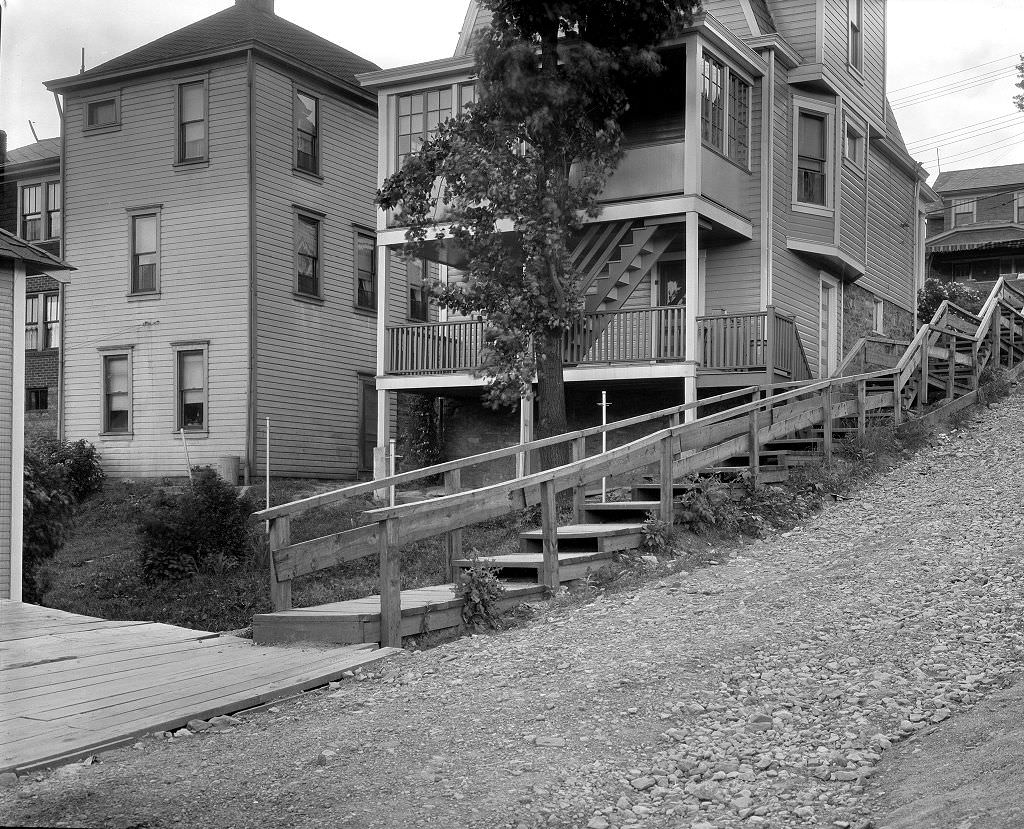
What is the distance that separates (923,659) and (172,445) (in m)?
19.1

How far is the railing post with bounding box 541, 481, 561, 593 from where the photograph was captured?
388 inches

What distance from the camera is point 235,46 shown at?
74.7 ft

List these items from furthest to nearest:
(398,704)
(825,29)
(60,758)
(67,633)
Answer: (825,29) < (67,633) < (398,704) < (60,758)

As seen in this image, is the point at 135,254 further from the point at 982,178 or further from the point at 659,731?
the point at 982,178

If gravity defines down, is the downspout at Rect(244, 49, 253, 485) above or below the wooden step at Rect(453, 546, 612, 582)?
above

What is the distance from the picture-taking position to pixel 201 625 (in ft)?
39.5

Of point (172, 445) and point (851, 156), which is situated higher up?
point (851, 156)

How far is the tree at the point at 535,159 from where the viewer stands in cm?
1565

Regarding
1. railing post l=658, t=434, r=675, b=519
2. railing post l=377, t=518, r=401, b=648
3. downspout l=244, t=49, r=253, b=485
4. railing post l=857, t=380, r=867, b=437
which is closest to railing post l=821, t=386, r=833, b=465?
railing post l=857, t=380, r=867, b=437

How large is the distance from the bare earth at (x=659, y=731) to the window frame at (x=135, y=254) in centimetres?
1728

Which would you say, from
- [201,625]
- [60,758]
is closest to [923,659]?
[60,758]

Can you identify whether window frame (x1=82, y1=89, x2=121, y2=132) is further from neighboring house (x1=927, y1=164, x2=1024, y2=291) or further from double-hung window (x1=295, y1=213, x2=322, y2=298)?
neighboring house (x1=927, y1=164, x2=1024, y2=291)

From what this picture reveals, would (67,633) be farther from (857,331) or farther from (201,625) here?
(857,331)

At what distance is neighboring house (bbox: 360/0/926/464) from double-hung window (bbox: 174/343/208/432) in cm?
437
